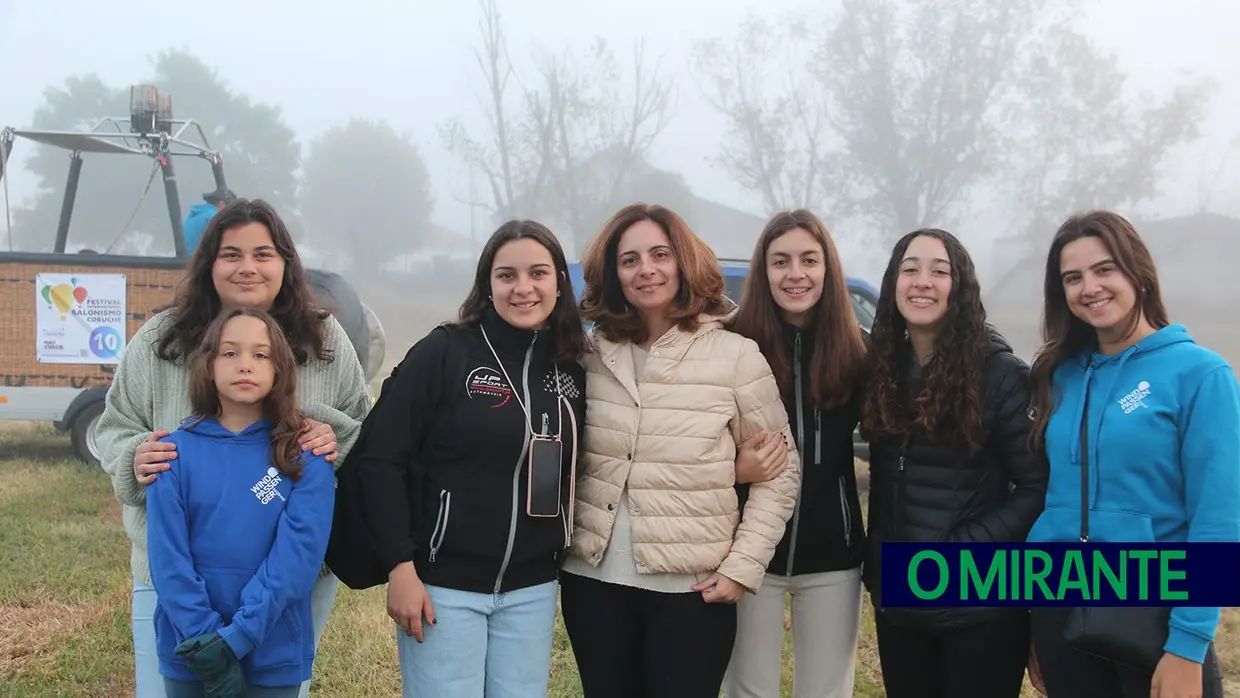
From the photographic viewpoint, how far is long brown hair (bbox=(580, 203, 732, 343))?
224 centimetres

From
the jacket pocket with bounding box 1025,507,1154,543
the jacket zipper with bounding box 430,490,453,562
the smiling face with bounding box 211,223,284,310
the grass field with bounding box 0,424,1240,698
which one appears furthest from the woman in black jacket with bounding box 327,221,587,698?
the grass field with bounding box 0,424,1240,698

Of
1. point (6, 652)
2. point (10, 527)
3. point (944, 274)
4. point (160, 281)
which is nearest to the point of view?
point (944, 274)

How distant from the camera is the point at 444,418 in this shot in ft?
6.84

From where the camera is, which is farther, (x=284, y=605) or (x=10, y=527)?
(x=10, y=527)

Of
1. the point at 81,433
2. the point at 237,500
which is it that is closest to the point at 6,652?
the point at 237,500

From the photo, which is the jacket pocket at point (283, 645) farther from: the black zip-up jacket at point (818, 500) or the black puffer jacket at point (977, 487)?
the black puffer jacket at point (977, 487)

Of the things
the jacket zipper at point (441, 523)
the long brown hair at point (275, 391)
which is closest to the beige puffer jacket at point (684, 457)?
the jacket zipper at point (441, 523)

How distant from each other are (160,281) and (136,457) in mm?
5008

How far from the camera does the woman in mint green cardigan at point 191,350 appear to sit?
206 centimetres

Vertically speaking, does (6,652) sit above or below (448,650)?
below

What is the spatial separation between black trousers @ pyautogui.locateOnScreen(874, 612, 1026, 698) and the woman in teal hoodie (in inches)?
2.5

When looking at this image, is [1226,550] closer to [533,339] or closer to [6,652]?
[533,339]

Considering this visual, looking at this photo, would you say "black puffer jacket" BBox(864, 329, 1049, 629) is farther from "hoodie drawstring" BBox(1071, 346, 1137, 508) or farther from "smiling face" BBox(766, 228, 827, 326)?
"smiling face" BBox(766, 228, 827, 326)

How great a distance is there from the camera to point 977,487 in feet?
7.22
